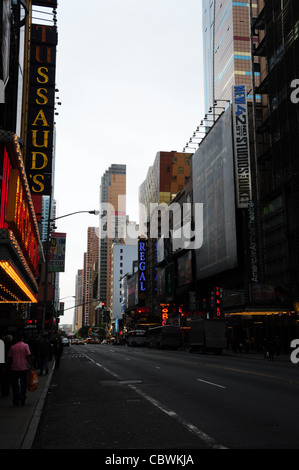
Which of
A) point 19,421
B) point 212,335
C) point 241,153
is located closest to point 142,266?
point 241,153

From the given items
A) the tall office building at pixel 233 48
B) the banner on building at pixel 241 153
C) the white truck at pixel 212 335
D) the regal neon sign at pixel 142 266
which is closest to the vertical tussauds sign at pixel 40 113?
the white truck at pixel 212 335

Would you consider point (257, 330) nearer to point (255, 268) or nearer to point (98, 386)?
point (255, 268)

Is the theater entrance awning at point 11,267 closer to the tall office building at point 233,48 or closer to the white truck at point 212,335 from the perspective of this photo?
the white truck at point 212,335

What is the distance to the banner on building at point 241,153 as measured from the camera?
58.8 metres

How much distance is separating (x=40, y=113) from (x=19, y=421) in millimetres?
22969

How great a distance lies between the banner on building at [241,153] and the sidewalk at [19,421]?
1909 inches

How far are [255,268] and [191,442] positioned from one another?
48.6m

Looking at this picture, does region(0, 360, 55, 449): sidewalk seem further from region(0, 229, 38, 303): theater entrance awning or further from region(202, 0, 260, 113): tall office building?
region(202, 0, 260, 113): tall office building

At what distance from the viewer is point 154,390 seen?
1612 cm

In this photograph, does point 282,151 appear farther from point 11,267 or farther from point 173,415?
point 173,415

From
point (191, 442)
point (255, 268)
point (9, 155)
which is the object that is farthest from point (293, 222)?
point (191, 442)

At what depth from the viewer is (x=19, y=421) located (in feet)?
32.1

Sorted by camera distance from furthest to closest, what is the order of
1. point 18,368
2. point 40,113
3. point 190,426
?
point 40,113, point 18,368, point 190,426

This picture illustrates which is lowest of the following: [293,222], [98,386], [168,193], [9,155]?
[98,386]
